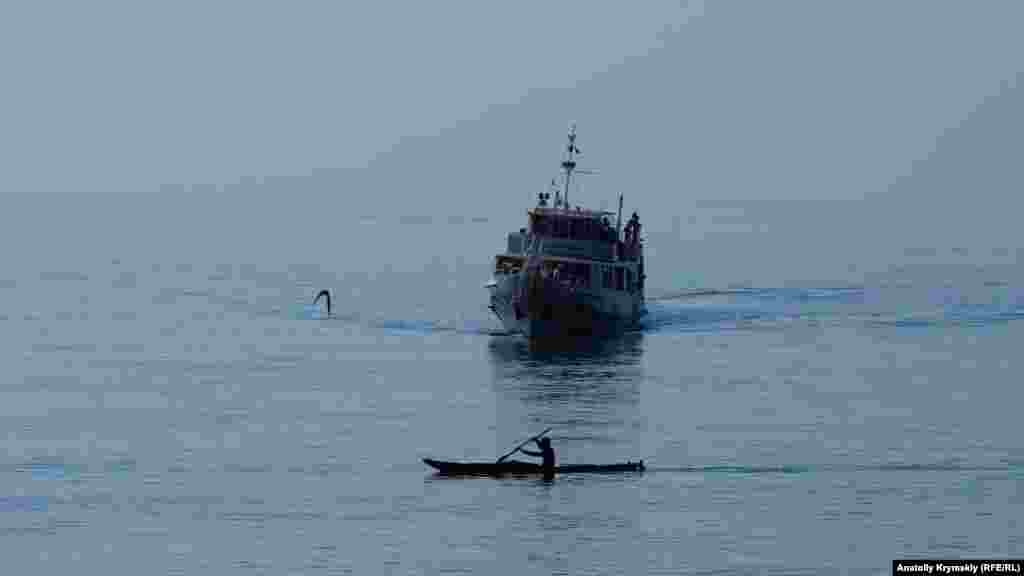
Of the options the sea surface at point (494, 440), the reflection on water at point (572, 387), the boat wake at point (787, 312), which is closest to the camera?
the sea surface at point (494, 440)

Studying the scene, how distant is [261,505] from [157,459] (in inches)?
391

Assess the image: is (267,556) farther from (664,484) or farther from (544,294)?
(544,294)

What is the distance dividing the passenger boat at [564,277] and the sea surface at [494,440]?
6.80ft

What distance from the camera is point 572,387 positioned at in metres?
93.8

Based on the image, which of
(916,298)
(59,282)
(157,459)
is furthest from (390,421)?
(59,282)

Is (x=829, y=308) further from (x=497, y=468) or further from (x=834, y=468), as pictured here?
(x=497, y=468)

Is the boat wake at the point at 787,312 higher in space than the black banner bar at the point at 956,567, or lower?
higher

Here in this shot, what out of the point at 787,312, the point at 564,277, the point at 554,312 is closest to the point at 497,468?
the point at 554,312

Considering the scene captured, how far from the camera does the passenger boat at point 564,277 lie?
111m

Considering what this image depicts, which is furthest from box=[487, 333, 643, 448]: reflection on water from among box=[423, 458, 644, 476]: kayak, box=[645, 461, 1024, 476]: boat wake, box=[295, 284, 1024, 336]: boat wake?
box=[295, 284, 1024, 336]: boat wake

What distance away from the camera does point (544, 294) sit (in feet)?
363

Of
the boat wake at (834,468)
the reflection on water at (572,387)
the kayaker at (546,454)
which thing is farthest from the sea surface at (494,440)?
the kayaker at (546,454)

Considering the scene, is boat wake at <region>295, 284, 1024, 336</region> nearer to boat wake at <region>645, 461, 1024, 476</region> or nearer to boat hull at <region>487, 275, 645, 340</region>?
boat hull at <region>487, 275, 645, 340</region>

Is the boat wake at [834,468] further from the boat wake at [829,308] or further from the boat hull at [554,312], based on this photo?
the boat wake at [829,308]
